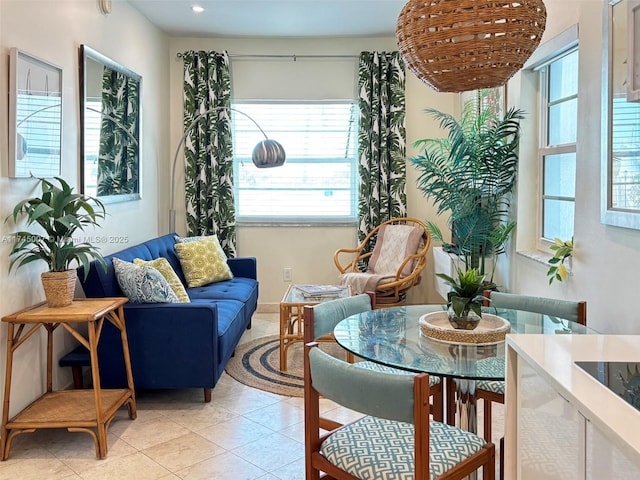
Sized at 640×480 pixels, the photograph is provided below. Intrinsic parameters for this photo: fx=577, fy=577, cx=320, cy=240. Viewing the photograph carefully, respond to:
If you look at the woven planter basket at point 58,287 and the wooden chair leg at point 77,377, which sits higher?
the woven planter basket at point 58,287

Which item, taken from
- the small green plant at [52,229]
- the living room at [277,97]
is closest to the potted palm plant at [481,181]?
the living room at [277,97]

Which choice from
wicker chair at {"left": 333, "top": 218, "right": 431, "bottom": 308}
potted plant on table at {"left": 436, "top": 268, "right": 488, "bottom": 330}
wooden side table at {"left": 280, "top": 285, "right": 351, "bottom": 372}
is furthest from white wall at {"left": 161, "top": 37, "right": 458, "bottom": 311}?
potted plant on table at {"left": 436, "top": 268, "right": 488, "bottom": 330}

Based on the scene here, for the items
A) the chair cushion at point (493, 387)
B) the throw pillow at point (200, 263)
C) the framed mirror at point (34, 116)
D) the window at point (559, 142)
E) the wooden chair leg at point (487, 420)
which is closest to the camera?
the chair cushion at point (493, 387)

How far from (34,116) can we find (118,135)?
1.25 m

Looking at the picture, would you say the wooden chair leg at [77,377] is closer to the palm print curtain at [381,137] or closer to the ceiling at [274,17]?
the ceiling at [274,17]

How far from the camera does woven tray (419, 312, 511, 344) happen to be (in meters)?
1.93

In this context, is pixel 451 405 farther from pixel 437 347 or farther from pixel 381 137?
pixel 381 137

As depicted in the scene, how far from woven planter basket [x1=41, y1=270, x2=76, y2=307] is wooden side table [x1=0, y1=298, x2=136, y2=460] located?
0.04 m

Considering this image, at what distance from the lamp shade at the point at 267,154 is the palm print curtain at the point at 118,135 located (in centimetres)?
97

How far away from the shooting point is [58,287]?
280 centimetres

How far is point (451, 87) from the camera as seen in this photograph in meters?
1.94

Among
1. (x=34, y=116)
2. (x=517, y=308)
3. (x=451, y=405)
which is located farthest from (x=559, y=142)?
(x=34, y=116)

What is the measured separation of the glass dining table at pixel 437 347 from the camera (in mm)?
1690

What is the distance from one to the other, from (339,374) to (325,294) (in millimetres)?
2529
